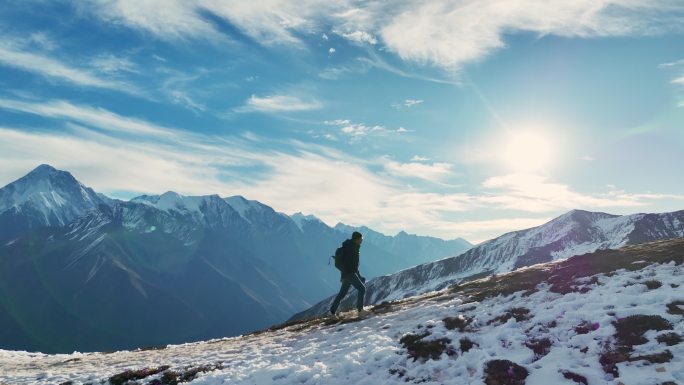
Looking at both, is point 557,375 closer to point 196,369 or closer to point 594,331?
point 594,331

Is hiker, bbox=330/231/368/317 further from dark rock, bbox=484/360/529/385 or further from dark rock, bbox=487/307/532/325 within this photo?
dark rock, bbox=484/360/529/385

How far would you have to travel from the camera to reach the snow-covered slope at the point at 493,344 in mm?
14008

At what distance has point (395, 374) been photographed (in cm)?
1570

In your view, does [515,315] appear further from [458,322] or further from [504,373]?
[504,373]

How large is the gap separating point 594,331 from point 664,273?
278 inches

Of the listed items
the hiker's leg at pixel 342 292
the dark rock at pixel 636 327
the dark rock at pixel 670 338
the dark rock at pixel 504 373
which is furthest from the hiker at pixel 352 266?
the dark rock at pixel 670 338

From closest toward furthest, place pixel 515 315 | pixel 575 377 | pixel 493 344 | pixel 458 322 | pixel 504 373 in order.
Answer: pixel 575 377 < pixel 504 373 < pixel 493 344 < pixel 515 315 < pixel 458 322

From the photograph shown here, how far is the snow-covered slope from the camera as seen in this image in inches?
551

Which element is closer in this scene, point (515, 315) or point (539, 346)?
point (539, 346)

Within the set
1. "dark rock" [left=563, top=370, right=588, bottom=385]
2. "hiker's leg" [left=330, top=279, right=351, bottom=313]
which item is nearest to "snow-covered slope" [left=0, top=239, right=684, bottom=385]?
"dark rock" [left=563, top=370, right=588, bottom=385]

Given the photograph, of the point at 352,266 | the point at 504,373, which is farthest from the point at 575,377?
the point at 352,266

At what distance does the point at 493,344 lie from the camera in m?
16.6

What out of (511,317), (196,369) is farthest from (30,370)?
(511,317)

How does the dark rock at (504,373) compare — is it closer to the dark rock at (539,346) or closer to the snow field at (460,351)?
the snow field at (460,351)
